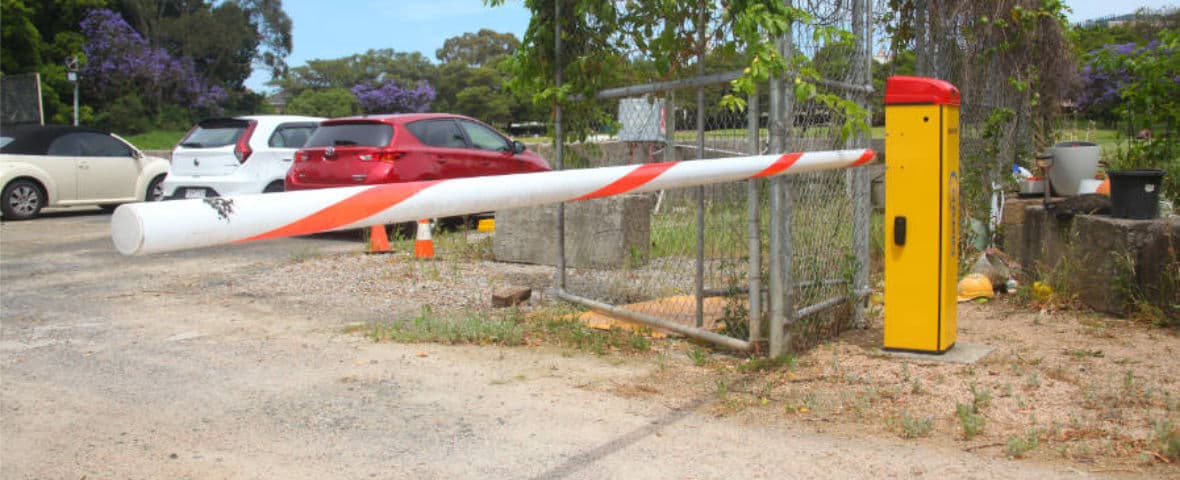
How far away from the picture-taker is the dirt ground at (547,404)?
3.59 m

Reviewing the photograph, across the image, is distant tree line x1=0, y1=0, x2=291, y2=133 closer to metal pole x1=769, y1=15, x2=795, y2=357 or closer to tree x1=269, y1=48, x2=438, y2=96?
tree x1=269, y1=48, x2=438, y2=96

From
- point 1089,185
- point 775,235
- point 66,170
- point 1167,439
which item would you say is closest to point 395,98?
point 66,170

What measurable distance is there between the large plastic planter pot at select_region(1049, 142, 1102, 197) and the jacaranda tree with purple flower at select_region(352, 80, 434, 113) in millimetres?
43219

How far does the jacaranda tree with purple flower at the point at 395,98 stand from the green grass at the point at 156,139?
53.5ft

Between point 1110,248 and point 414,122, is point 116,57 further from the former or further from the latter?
point 1110,248

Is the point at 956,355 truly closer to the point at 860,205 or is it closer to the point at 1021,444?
the point at 860,205

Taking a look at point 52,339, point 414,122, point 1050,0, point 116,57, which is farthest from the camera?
point 116,57

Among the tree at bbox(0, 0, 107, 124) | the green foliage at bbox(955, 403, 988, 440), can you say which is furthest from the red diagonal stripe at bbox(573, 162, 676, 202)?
the tree at bbox(0, 0, 107, 124)

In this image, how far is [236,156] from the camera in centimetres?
1222

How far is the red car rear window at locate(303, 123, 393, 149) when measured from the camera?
10711mm

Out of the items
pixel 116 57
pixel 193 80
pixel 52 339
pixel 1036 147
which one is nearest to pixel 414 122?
pixel 52 339

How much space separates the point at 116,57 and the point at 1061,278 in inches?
1284

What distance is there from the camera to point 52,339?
231 inches

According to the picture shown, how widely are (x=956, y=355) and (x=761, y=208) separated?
1285 millimetres
